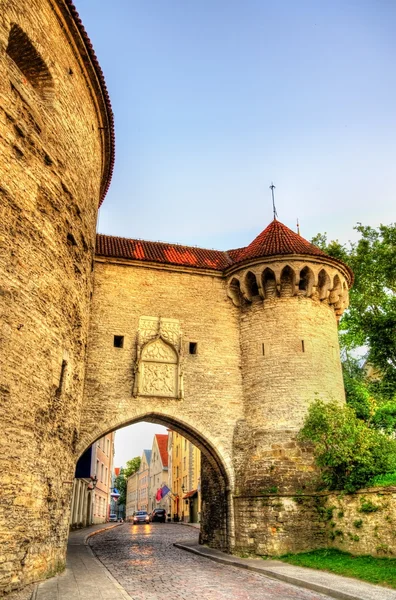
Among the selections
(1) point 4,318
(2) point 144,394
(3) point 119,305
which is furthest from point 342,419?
(1) point 4,318

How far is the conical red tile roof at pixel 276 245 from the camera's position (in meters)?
14.7

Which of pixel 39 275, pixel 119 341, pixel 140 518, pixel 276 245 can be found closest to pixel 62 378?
pixel 39 275

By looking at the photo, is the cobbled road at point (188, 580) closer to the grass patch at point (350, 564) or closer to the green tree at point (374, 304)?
the grass patch at point (350, 564)

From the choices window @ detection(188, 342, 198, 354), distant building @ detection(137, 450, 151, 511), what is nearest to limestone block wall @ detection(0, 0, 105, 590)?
window @ detection(188, 342, 198, 354)

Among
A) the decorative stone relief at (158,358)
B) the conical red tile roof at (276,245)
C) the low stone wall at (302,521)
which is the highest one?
the conical red tile roof at (276,245)

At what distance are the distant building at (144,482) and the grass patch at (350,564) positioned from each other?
54058 millimetres

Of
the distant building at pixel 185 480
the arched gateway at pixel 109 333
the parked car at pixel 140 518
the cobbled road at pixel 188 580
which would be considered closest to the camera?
the cobbled road at pixel 188 580

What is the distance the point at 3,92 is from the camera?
7.67 metres

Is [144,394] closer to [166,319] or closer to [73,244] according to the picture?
[166,319]

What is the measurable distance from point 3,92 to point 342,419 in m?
10.3

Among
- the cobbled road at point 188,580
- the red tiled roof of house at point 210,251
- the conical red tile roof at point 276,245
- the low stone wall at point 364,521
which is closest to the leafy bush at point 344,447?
the low stone wall at point 364,521

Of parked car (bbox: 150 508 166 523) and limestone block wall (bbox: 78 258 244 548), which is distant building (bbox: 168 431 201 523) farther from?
limestone block wall (bbox: 78 258 244 548)

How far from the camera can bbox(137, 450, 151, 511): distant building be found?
207 ft

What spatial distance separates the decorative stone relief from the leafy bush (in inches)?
151
